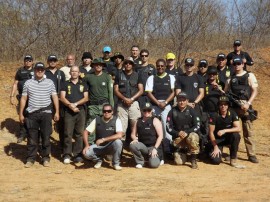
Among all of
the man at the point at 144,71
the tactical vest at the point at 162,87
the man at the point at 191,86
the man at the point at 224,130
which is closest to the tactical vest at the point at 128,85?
the man at the point at 144,71

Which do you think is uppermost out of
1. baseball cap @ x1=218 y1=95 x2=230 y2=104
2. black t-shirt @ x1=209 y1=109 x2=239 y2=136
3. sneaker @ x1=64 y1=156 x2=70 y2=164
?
baseball cap @ x1=218 y1=95 x2=230 y2=104

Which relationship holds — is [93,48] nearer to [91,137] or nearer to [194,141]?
[91,137]

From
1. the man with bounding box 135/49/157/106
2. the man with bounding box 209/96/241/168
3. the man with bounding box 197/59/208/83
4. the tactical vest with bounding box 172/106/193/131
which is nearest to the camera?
the tactical vest with bounding box 172/106/193/131

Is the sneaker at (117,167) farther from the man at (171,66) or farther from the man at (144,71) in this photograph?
the man at (171,66)

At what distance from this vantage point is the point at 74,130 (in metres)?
8.85


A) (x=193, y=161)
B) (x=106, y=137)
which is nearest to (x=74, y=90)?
(x=106, y=137)

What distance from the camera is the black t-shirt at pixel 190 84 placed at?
891 cm

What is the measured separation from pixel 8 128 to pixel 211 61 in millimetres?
8347

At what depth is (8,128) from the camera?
1059 centimetres

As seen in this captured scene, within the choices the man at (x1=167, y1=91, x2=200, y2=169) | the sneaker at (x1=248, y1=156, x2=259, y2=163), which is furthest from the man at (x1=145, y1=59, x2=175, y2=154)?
the sneaker at (x1=248, y1=156, x2=259, y2=163)

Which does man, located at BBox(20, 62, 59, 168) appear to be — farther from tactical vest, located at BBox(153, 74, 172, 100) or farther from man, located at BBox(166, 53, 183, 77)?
man, located at BBox(166, 53, 183, 77)

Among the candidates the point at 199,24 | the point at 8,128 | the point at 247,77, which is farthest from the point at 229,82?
the point at 8,128

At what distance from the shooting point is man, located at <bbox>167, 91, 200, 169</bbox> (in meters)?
8.51

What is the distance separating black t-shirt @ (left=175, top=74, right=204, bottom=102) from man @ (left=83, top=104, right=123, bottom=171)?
5.21 ft
